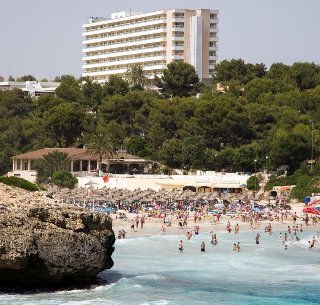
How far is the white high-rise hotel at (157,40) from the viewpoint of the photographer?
391 ft

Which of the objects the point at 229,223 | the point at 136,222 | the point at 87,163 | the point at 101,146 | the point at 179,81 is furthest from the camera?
the point at 179,81

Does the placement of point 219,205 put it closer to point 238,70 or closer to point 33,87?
point 238,70

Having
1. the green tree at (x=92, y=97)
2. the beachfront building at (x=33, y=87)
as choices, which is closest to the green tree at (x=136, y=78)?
the green tree at (x=92, y=97)

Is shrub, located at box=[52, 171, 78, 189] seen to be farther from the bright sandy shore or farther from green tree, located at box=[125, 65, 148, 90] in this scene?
green tree, located at box=[125, 65, 148, 90]

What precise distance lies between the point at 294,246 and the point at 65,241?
1946 centimetres

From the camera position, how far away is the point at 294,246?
46.5 m

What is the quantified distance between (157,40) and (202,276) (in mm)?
87024

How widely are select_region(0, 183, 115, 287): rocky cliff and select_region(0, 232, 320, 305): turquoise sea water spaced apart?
764 mm

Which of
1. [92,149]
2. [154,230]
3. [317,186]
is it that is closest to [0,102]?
[92,149]

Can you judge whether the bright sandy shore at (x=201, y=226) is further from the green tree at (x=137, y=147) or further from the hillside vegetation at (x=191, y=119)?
the green tree at (x=137, y=147)

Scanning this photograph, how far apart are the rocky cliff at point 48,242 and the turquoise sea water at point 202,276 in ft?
2.51

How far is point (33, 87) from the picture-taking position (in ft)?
424

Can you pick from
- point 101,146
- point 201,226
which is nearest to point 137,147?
point 101,146

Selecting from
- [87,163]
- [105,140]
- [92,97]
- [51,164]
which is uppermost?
[92,97]
